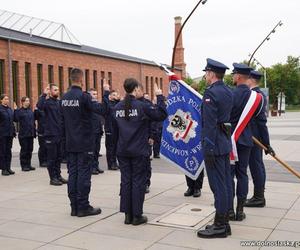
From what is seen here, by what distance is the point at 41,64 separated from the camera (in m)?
32.0

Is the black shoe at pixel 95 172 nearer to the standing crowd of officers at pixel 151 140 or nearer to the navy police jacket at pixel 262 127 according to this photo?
the standing crowd of officers at pixel 151 140

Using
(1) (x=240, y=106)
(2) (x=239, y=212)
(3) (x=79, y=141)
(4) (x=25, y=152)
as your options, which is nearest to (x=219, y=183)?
(2) (x=239, y=212)

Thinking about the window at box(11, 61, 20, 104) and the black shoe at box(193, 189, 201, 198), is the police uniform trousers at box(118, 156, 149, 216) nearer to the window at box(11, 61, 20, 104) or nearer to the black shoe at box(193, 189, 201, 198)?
the black shoe at box(193, 189, 201, 198)

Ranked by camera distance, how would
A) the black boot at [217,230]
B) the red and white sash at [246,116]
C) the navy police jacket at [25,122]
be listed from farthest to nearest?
the navy police jacket at [25,122] → the red and white sash at [246,116] → the black boot at [217,230]

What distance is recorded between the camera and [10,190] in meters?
8.72

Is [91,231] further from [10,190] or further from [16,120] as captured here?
[16,120]

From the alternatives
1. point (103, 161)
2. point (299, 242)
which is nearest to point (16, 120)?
point (103, 161)

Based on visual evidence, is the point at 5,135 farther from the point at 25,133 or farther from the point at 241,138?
the point at 241,138

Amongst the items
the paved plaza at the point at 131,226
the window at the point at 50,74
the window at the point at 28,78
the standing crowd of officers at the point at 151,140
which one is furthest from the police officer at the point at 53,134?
the window at the point at 50,74

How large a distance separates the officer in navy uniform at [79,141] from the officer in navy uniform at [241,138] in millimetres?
1859

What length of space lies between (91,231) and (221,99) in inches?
91.0

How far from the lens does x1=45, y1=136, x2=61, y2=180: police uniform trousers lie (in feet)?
30.5

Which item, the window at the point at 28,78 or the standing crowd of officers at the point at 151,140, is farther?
the window at the point at 28,78

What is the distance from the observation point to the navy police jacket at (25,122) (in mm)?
11641
